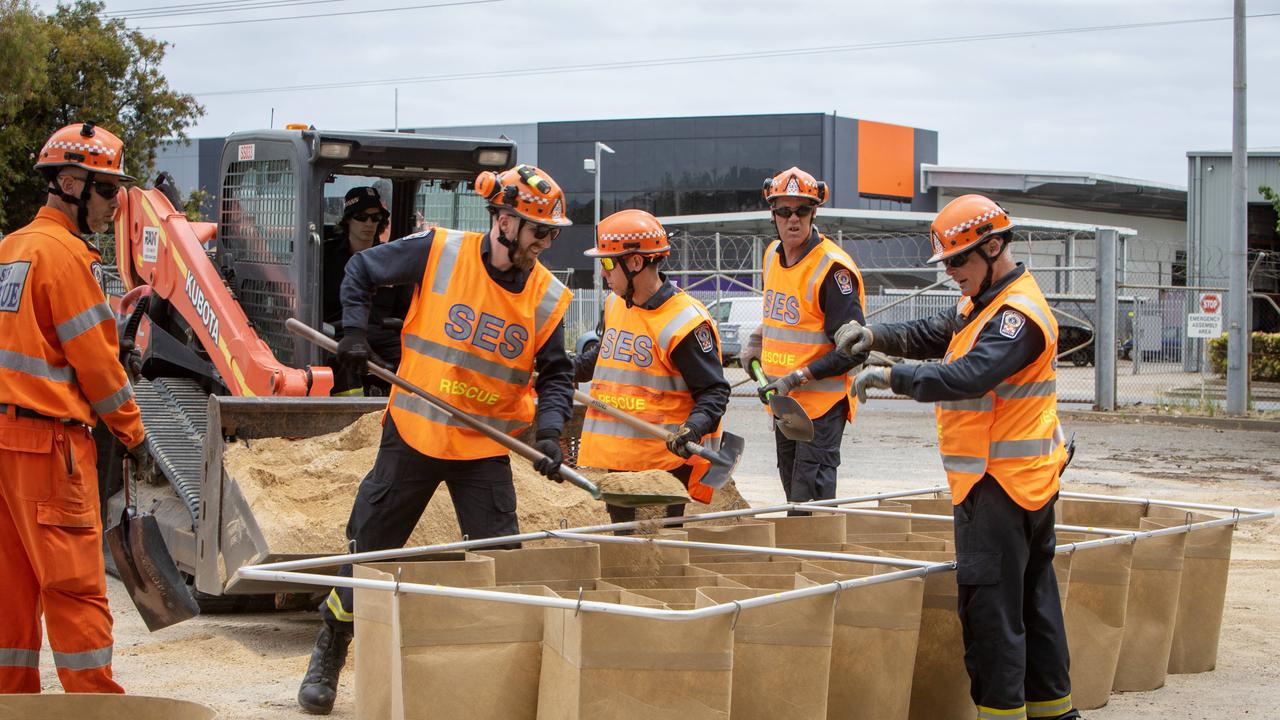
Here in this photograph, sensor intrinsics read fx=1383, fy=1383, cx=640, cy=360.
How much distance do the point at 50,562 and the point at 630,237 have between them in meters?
2.68

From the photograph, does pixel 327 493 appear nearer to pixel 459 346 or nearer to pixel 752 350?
pixel 459 346

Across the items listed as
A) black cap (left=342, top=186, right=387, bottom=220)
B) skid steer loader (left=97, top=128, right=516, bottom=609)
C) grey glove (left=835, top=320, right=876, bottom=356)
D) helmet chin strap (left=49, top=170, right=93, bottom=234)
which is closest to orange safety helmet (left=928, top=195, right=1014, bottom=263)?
grey glove (left=835, top=320, right=876, bottom=356)


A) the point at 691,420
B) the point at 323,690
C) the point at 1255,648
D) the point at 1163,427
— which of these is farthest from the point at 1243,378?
the point at 323,690

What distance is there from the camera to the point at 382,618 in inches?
174

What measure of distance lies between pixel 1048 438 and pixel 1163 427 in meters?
14.3

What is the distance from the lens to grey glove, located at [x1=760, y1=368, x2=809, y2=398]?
656 centimetres

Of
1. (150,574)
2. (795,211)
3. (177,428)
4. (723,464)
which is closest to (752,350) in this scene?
(795,211)

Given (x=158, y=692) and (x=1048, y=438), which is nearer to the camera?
(x=1048, y=438)

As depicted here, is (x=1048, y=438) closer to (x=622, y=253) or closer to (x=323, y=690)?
(x=622, y=253)

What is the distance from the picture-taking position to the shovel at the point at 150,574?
5.24 m

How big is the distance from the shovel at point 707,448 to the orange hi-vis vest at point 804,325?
518 mm

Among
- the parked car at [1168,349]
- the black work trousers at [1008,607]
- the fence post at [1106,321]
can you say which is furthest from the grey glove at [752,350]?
the parked car at [1168,349]

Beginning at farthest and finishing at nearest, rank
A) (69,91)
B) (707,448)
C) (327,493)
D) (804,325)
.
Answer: (69,91) → (804,325) → (327,493) → (707,448)

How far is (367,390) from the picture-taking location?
834cm
